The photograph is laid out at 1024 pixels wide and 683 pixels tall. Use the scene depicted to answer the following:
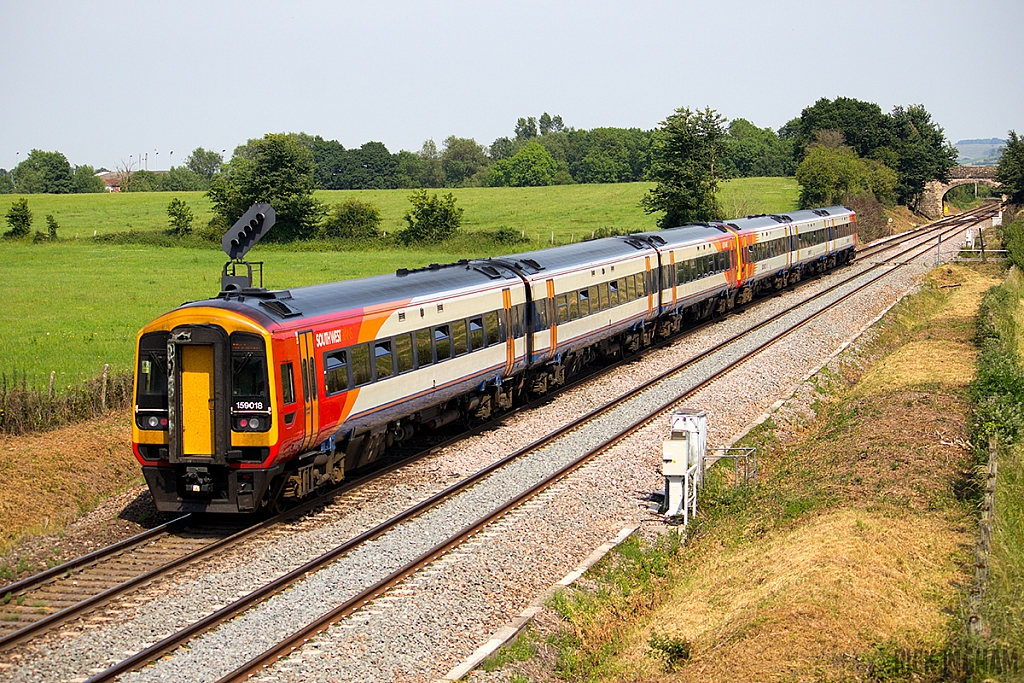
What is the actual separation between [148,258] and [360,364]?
5149 centimetres

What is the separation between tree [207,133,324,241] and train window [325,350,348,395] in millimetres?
60275

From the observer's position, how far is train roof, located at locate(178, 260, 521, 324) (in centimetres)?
1532

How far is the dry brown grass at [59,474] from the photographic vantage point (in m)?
15.8

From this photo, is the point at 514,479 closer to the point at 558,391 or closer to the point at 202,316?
the point at 202,316

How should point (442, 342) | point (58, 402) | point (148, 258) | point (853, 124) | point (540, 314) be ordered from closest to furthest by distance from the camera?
point (442, 342) < point (58, 402) < point (540, 314) < point (148, 258) < point (853, 124)

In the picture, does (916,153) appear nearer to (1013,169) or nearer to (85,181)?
(1013,169)

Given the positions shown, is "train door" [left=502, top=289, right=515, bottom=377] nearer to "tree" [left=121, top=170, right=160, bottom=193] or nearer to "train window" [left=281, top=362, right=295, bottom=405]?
"train window" [left=281, top=362, right=295, bottom=405]

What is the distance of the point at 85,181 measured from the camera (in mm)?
153375

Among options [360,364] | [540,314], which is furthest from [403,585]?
[540,314]

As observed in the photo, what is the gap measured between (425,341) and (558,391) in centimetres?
756

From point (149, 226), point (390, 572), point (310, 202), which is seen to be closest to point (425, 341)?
point (390, 572)

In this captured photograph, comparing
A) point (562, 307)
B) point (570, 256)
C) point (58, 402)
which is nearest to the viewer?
point (58, 402)

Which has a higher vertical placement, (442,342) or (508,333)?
(442,342)

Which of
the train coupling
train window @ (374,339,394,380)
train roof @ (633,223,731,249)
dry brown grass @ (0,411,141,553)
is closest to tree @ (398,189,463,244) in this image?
train roof @ (633,223,731,249)
